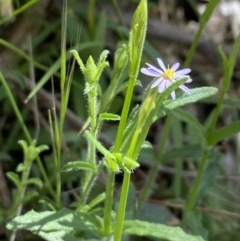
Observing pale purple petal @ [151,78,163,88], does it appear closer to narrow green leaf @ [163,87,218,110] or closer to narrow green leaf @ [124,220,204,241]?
narrow green leaf @ [163,87,218,110]

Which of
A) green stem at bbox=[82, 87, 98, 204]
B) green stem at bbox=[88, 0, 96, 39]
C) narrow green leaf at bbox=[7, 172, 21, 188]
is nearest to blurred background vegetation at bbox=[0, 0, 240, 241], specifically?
green stem at bbox=[88, 0, 96, 39]

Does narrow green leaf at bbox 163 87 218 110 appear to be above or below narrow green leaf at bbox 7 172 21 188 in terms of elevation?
above

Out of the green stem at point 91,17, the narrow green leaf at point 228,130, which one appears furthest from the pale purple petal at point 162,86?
the green stem at point 91,17

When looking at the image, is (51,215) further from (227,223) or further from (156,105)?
(227,223)

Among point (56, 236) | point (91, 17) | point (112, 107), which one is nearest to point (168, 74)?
point (56, 236)

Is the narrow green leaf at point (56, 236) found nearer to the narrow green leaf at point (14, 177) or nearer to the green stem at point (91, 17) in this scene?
the narrow green leaf at point (14, 177)
